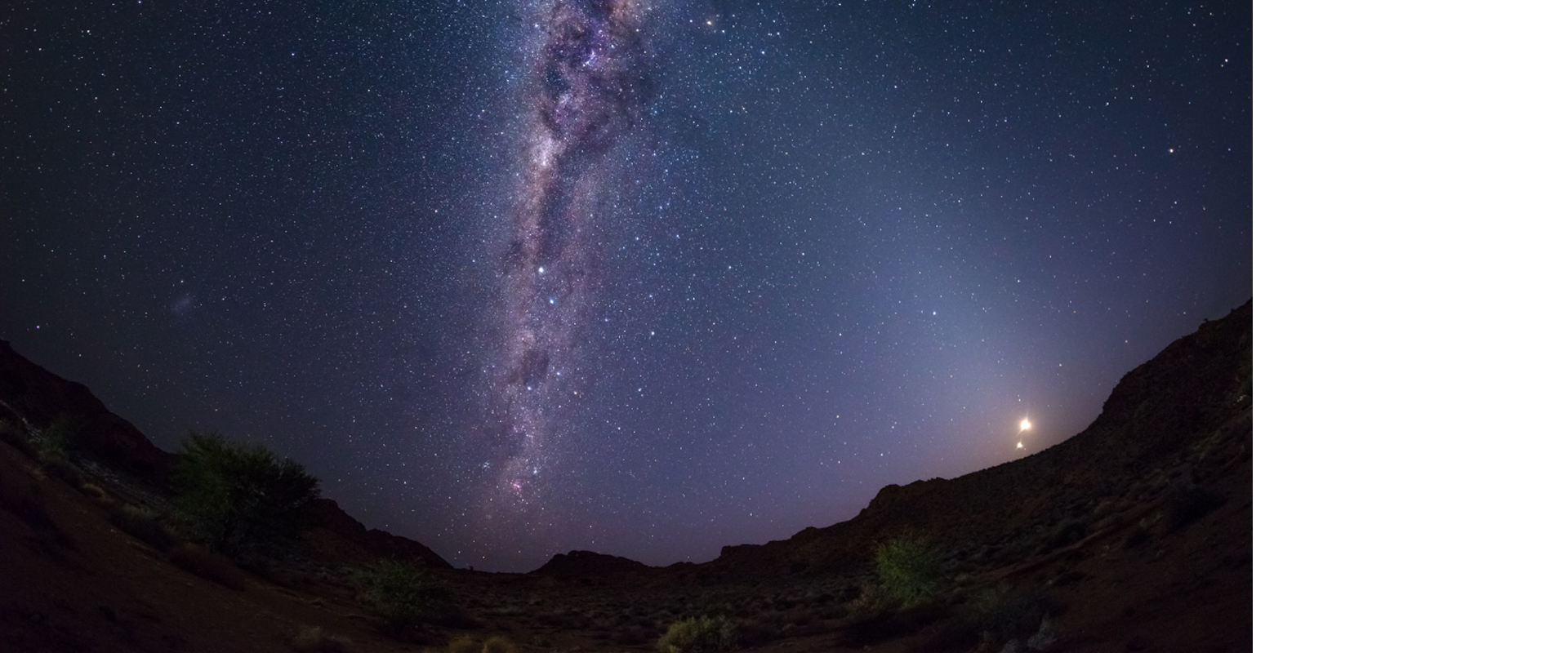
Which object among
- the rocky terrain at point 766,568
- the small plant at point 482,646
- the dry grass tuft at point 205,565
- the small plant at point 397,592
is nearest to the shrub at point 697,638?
the rocky terrain at point 766,568

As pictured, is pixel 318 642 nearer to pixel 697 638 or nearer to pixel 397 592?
pixel 397 592

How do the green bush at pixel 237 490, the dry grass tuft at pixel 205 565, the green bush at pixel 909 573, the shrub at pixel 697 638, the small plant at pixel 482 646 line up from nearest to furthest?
1. the dry grass tuft at pixel 205 565
2. the small plant at pixel 482 646
3. the shrub at pixel 697 638
4. the green bush at pixel 237 490
5. the green bush at pixel 909 573

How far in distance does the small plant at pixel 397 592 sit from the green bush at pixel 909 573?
882 cm

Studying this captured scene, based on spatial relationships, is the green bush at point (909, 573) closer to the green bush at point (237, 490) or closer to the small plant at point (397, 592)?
the small plant at point (397, 592)

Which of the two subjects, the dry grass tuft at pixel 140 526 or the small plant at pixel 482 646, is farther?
the small plant at pixel 482 646

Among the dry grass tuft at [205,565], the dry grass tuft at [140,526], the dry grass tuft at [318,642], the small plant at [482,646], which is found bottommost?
the small plant at [482,646]

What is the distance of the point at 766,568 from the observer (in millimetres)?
21453

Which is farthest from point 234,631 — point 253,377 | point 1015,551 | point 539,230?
point 1015,551

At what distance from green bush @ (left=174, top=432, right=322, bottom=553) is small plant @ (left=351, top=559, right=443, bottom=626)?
7.45 feet

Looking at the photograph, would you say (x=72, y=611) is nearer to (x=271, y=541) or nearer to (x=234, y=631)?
(x=234, y=631)

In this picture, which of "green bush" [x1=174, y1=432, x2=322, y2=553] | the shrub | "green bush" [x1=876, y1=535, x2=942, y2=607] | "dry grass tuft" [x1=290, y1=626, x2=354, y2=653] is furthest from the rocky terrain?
"green bush" [x1=174, y1=432, x2=322, y2=553]

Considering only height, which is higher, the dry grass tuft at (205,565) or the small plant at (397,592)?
the dry grass tuft at (205,565)

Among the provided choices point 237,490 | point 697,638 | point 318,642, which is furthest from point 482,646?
point 237,490

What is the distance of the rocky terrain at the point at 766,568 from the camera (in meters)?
7.66
